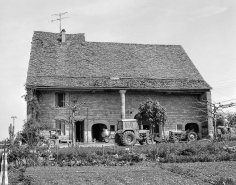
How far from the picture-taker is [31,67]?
2980 centimetres

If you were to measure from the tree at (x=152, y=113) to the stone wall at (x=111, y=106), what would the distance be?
1.90 metres

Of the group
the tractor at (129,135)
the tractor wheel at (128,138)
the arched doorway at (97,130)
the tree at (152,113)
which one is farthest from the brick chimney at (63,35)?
the tractor wheel at (128,138)

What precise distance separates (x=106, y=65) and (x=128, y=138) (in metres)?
9.81

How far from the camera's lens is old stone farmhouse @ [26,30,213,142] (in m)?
29.3

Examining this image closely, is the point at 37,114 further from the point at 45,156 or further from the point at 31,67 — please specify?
the point at 45,156

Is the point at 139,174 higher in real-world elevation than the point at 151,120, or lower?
lower

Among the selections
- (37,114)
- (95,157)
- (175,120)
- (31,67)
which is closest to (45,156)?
(95,157)

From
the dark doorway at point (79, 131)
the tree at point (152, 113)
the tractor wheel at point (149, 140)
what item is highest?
the tree at point (152, 113)

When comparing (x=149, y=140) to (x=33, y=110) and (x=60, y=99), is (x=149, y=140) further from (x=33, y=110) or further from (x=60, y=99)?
(x=33, y=110)

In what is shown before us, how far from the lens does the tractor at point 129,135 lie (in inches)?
929

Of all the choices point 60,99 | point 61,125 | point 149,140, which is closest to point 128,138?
point 149,140

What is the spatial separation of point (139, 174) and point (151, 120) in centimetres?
1725

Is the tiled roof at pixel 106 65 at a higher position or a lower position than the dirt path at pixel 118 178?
higher

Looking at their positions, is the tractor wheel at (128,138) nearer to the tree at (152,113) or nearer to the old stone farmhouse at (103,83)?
the tree at (152,113)
